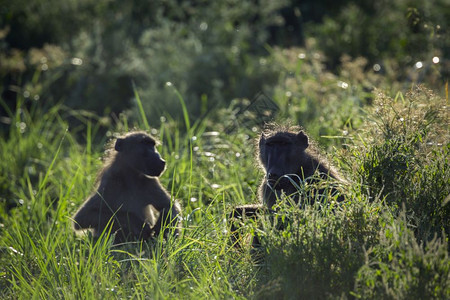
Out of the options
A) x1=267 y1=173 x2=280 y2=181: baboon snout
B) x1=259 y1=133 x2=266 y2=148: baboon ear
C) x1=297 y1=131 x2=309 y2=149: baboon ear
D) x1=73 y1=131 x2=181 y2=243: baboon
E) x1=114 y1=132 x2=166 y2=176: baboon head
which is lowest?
x1=73 y1=131 x2=181 y2=243: baboon

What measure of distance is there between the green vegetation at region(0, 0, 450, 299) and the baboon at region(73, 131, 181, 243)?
12cm

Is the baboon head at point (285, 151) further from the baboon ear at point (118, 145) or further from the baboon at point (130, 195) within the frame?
the baboon ear at point (118, 145)

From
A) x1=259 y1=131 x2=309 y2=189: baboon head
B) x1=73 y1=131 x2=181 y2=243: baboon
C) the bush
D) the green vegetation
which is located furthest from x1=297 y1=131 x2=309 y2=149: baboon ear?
x1=73 y1=131 x2=181 y2=243: baboon

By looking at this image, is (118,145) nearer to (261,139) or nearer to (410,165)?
(261,139)

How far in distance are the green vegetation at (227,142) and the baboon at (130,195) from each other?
125 mm

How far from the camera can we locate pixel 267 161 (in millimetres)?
4871

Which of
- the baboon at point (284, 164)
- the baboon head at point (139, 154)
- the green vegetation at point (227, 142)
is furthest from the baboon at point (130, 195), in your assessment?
the baboon at point (284, 164)

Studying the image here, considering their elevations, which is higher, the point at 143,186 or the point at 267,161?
the point at 267,161

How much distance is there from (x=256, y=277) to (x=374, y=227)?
67 cm

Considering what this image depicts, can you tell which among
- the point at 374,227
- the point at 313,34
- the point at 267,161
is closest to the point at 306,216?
the point at 374,227

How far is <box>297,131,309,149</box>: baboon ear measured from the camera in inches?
189

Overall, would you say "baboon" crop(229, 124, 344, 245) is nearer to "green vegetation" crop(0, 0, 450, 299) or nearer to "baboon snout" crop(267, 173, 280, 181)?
"baboon snout" crop(267, 173, 280, 181)

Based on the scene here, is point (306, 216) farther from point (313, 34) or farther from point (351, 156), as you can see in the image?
point (313, 34)

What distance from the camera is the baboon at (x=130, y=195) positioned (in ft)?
16.7
